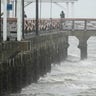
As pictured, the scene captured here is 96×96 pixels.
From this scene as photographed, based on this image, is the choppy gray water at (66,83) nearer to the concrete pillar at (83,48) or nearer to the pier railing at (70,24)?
the pier railing at (70,24)

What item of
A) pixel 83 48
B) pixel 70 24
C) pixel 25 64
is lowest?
pixel 83 48

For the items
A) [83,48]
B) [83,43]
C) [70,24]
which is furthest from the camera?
[70,24]

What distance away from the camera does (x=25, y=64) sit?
29438 mm

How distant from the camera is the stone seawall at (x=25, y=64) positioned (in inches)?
1007

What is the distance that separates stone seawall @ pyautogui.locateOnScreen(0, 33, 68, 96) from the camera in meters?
25.6

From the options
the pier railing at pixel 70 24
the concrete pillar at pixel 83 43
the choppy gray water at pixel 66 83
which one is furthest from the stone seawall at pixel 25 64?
the concrete pillar at pixel 83 43

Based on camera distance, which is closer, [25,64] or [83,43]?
[25,64]

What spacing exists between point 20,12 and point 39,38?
723 cm

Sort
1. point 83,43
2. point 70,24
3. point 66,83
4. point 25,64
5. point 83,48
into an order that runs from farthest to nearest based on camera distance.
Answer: point 70,24
point 83,43
point 83,48
point 66,83
point 25,64

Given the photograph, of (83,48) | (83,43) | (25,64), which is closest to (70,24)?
(83,43)

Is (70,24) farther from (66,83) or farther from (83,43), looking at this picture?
(66,83)

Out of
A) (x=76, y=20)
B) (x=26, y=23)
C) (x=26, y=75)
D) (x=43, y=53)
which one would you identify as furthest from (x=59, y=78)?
(x=76, y=20)

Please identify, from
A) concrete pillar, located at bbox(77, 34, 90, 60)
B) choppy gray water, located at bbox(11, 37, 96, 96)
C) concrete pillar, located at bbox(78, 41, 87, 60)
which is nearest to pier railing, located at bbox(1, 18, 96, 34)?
concrete pillar, located at bbox(77, 34, 90, 60)

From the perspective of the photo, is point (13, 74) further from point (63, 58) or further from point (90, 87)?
point (63, 58)
